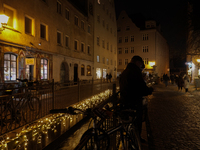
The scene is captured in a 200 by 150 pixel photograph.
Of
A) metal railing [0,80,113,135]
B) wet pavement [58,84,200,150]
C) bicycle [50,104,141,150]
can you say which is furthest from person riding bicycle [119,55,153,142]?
metal railing [0,80,113,135]

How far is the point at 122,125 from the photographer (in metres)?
2.91

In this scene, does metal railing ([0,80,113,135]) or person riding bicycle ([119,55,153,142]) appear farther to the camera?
metal railing ([0,80,113,135])

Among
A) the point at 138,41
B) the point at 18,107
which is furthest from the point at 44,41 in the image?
the point at 138,41

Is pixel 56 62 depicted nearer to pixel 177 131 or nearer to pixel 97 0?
pixel 177 131

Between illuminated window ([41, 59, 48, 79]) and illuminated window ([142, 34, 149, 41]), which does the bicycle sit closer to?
illuminated window ([41, 59, 48, 79])

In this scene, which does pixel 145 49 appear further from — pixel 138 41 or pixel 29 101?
pixel 29 101

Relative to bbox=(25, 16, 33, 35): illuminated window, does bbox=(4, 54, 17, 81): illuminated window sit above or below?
below

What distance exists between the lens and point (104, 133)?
2.42 metres

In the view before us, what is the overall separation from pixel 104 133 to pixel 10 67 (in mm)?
13380

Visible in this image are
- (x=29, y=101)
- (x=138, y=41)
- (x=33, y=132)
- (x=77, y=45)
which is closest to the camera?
(x=33, y=132)

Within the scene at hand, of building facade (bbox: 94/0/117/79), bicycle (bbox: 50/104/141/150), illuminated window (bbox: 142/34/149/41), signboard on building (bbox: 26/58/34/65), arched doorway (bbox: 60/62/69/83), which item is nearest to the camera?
bicycle (bbox: 50/104/141/150)

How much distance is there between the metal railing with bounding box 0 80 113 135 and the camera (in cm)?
491

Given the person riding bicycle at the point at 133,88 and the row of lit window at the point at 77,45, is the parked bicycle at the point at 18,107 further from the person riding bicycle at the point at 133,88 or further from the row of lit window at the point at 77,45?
the row of lit window at the point at 77,45

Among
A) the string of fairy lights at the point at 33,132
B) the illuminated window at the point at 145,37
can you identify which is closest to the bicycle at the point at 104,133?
the string of fairy lights at the point at 33,132
